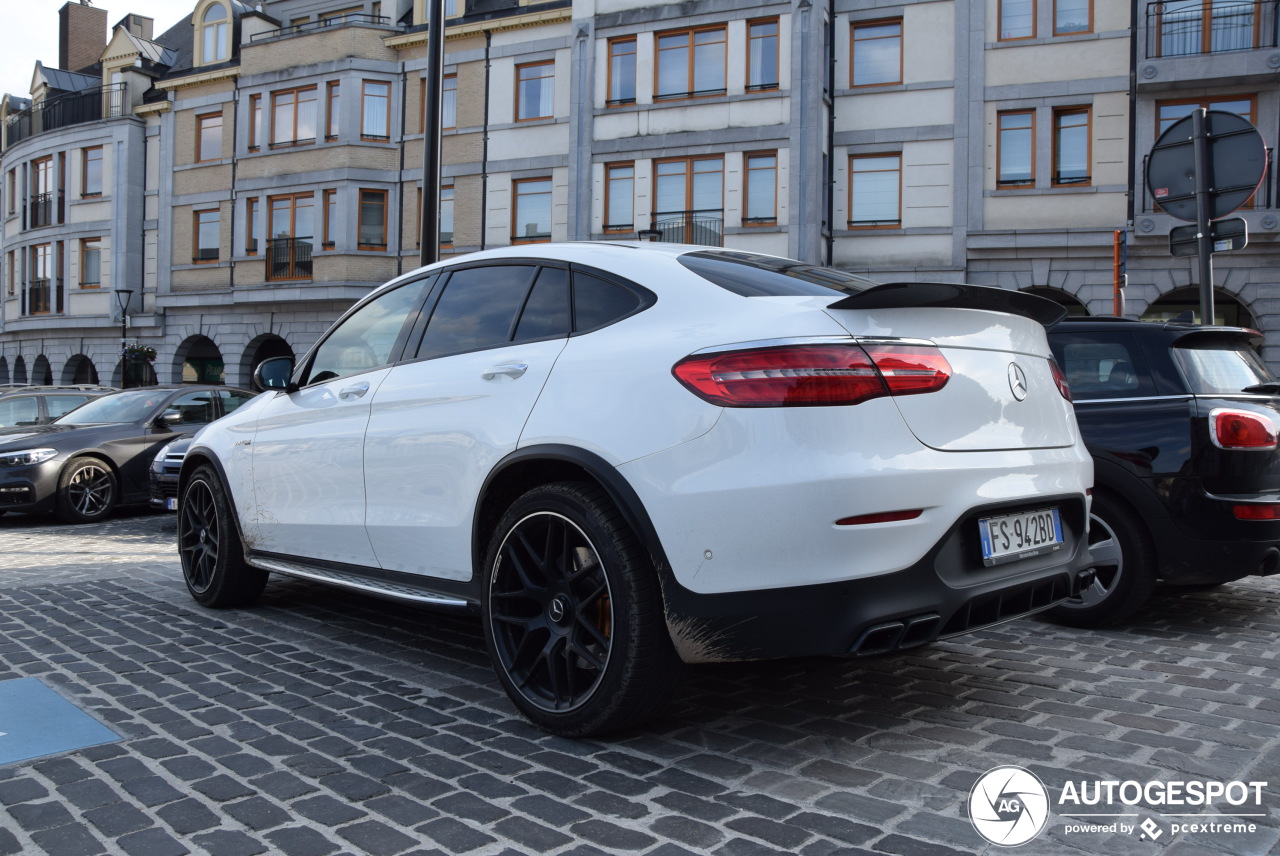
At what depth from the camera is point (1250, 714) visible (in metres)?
3.63

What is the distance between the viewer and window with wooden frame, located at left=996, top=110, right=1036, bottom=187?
71.6 ft

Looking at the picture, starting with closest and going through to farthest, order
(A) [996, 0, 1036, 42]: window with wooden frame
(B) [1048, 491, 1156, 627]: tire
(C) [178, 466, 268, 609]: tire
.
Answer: (B) [1048, 491, 1156, 627]: tire, (C) [178, 466, 268, 609]: tire, (A) [996, 0, 1036, 42]: window with wooden frame

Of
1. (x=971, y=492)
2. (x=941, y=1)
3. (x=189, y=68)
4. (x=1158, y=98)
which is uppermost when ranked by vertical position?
(x=189, y=68)

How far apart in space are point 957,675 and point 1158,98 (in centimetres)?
2059

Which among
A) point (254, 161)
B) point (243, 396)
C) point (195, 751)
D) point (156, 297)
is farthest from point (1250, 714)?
point (156, 297)

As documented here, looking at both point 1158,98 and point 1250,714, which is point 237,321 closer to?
point 1158,98

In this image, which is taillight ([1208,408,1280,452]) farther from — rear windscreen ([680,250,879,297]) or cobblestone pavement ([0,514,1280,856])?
rear windscreen ([680,250,879,297])

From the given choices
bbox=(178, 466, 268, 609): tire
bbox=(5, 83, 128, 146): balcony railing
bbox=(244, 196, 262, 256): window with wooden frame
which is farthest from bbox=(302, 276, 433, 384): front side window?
bbox=(5, 83, 128, 146): balcony railing

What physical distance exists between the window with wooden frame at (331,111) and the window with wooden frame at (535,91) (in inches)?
228

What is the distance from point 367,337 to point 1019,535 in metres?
3.03

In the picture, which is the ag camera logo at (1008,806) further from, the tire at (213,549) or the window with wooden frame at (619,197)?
the window with wooden frame at (619,197)

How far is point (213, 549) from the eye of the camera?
5.68m

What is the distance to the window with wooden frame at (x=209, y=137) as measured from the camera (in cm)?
3219

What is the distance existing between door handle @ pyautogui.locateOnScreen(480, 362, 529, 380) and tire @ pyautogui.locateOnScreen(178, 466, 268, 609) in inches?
95.4
